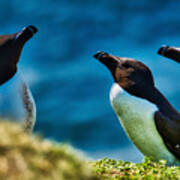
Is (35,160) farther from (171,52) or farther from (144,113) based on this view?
(171,52)

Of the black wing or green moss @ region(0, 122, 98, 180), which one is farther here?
the black wing

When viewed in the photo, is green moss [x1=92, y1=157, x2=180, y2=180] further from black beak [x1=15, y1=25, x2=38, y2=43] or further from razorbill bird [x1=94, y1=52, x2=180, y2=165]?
black beak [x1=15, y1=25, x2=38, y2=43]

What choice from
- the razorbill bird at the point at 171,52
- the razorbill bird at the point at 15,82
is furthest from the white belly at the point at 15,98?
the razorbill bird at the point at 171,52

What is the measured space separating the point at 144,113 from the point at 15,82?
2.29 metres

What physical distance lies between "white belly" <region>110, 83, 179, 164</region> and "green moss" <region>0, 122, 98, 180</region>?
4542 millimetres

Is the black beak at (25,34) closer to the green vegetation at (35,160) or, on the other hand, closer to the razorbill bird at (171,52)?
the razorbill bird at (171,52)

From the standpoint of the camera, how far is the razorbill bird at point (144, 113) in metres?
6.45

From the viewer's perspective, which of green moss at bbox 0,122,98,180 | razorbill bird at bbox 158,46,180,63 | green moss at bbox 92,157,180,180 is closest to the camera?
green moss at bbox 0,122,98,180

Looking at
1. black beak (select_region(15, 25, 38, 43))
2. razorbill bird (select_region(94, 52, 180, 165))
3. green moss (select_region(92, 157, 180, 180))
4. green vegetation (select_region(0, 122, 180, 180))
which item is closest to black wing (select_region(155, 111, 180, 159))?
razorbill bird (select_region(94, 52, 180, 165))

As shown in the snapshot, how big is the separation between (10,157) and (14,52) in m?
4.62

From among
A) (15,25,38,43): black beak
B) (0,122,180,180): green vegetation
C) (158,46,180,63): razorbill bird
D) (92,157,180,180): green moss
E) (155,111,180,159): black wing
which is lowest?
(0,122,180,180): green vegetation

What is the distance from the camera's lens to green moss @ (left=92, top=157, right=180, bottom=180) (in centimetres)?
436

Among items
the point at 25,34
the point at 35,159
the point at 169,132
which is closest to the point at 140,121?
the point at 169,132

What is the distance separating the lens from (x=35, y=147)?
1.83m
